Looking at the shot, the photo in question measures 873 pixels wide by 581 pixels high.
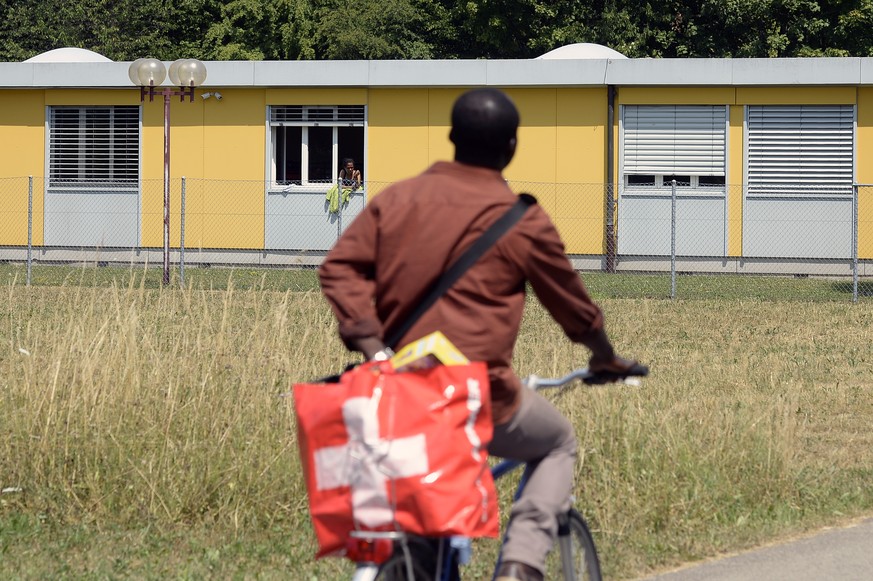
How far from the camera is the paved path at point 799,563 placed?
Result: 5.81m

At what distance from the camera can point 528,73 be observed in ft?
76.3

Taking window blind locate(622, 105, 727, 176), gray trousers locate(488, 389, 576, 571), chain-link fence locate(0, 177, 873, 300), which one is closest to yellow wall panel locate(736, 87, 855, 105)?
window blind locate(622, 105, 727, 176)

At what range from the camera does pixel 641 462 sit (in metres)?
6.98

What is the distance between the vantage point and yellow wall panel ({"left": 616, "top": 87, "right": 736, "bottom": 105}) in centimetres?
2333

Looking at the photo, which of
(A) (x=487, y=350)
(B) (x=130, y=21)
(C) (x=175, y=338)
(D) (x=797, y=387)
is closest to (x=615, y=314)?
(D) (x=797, y=387)

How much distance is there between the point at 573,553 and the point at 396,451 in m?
1.00

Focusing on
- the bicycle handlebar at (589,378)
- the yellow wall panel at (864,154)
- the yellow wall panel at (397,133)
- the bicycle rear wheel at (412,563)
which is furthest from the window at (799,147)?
the bicycle rear wheel at (412,563)

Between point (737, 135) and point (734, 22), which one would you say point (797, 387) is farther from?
point (734, 22)

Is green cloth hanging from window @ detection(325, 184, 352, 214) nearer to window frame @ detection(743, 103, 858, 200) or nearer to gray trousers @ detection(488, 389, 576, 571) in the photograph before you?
window frame @ detection(743, 103, 858, 200)

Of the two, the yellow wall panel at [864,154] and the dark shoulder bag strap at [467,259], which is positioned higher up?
the yellow wall panel at [864,154]

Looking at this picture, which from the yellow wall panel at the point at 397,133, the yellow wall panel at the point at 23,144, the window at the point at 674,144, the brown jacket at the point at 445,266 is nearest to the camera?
the brown jacket at the point at 445,266

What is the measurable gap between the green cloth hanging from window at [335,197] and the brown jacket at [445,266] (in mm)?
20080

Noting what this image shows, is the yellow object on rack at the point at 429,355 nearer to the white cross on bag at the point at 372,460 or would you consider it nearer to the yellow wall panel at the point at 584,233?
the white cross on bag at the point at 372,460

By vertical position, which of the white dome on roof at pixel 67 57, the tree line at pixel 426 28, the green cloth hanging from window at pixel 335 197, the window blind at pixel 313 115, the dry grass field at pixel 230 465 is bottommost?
the dry grass field at pixel 230 465
